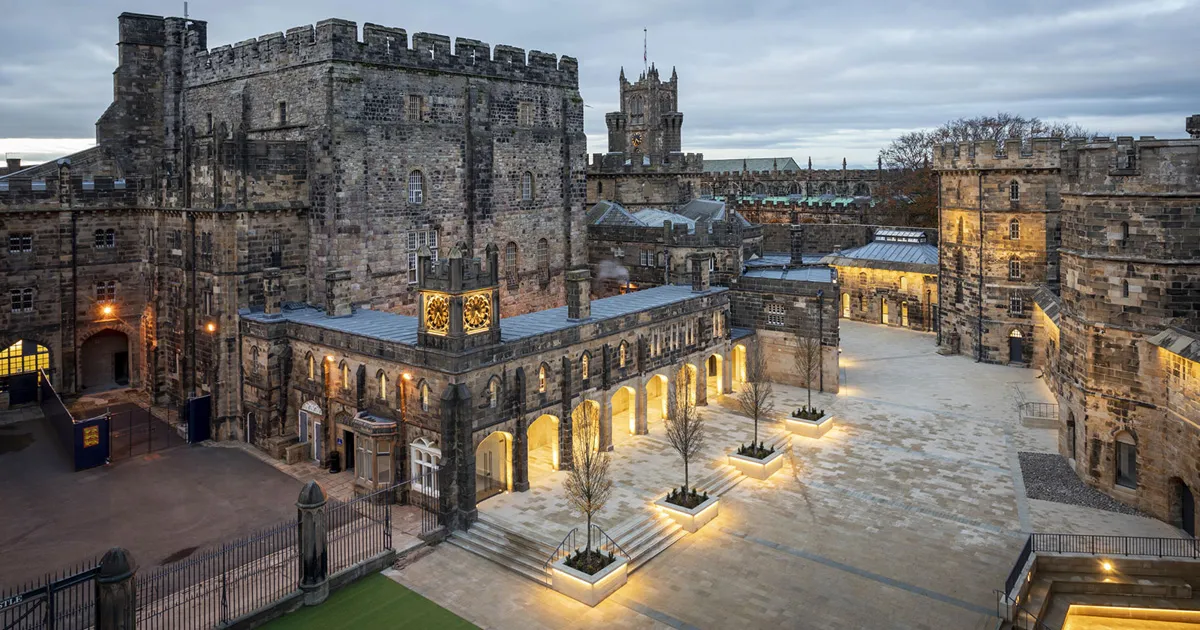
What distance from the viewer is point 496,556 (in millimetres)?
23328

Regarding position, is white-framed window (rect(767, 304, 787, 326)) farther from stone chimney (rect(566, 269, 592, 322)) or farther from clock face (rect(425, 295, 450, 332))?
clock face (rect(425, 295, 450, 332))

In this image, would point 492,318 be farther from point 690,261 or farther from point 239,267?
point 690,261

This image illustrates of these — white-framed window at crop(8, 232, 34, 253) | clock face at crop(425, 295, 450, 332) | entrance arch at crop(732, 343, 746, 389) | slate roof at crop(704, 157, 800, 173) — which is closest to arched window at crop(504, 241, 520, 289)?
entrance arch at crop(732, 343, 746, 389)

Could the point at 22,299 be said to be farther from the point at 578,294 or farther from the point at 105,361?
the point at 578,294

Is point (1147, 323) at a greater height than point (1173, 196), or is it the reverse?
point (1173, 196)

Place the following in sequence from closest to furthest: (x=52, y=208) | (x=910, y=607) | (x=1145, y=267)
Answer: (x=910, y=607) → (x=1145, y=267) → (x=52, y=208)

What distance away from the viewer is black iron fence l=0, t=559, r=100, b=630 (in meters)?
16.7

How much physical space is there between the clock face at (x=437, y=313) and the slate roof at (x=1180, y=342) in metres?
20.8

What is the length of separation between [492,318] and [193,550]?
10.7 m

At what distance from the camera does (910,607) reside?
20.2 metres

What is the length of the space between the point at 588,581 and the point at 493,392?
7.61 meters

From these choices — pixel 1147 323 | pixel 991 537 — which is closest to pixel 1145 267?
pixel 1147 323

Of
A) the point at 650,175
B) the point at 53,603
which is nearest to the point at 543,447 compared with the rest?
the point at 53,603

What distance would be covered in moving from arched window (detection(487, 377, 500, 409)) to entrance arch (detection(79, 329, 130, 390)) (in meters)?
23.7
